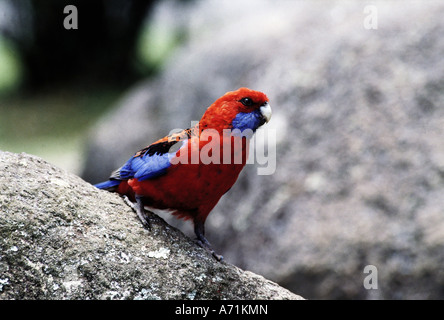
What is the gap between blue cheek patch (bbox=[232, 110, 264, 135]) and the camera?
311 cm

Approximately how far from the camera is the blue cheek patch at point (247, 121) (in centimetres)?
311

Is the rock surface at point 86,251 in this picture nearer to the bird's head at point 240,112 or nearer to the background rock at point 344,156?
the bird's head at point 240,112

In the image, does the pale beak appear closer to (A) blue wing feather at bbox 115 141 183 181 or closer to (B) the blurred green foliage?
(A) blue wing feather at bbox 115 141 183 181

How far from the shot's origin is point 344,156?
18.0ft

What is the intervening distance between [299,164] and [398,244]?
4.45 ft

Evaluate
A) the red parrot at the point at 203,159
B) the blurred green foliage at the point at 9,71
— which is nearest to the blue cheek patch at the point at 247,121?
the red parrot at the point at 203,159

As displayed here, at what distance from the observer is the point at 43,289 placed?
261cm

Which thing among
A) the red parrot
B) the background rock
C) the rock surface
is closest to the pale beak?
the red parrot

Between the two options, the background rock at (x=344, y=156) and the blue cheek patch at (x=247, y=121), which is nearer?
the blue cheek patch at (x=247, y=121)

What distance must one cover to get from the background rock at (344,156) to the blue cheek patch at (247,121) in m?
2.32

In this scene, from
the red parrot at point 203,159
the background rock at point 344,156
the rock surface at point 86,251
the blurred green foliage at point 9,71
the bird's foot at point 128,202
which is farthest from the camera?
the blurred green foliage at point 9,71

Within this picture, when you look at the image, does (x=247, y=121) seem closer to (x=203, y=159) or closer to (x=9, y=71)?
(x=203, y=159)

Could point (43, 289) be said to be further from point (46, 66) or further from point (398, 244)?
point (46, 66)
